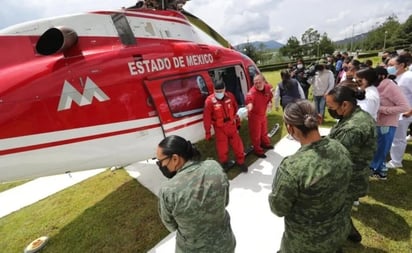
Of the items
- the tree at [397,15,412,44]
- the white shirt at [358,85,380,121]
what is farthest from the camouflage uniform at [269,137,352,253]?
the tree at [397,15,412,44]

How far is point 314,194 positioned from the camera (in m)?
1.71

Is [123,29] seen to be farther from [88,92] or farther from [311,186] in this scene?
[311,186]

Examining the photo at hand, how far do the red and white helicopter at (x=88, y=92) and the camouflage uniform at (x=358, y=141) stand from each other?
2.55 m

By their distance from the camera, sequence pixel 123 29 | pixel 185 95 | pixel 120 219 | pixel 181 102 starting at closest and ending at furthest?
1. pixel 123 29
2. pixel 120 219
3. pixel 181 102
4. pixel 185 95

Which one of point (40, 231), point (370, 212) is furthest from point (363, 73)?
point (40, 231)

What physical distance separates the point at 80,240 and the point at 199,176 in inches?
119

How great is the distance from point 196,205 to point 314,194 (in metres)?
0.79

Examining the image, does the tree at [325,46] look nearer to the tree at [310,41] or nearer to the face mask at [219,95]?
the tree at [310,41]

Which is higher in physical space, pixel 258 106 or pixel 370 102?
pixel 370 102

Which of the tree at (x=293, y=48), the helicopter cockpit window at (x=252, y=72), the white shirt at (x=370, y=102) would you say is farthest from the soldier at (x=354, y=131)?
the tree at (x=293, y=48)

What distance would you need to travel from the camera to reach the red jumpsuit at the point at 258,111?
5324mm

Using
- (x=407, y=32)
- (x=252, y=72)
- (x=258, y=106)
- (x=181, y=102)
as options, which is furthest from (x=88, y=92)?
(x=407, y=32)

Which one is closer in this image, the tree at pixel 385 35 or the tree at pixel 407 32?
the tree at pixel 407 32

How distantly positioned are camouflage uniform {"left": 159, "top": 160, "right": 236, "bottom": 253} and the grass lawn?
6.09ft
